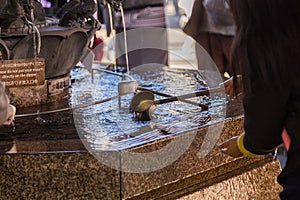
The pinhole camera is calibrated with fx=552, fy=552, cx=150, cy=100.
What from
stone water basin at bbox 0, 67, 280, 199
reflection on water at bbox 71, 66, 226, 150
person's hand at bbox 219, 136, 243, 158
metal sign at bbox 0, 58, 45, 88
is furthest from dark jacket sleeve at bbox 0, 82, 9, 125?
person's hand at bbox 219, 136, 243, 158

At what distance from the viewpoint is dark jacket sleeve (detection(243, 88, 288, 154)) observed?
139 cm

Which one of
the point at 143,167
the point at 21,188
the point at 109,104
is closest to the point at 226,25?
the point at 109,104

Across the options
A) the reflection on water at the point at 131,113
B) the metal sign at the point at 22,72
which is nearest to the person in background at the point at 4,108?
the reflection on water at the point at 131,113

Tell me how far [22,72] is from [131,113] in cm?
50

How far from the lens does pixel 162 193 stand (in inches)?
80.6

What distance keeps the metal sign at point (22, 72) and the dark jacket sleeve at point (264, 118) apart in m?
1.15

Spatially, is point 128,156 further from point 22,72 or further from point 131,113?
point 22,72

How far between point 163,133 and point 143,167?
0.58 feet

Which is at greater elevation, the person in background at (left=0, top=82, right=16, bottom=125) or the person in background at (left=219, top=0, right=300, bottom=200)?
the person in background at (left=219, top=0, right=300, bottom=200)

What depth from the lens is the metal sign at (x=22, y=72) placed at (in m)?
2.31

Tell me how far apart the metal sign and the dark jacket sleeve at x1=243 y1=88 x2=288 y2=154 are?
3.78 ft

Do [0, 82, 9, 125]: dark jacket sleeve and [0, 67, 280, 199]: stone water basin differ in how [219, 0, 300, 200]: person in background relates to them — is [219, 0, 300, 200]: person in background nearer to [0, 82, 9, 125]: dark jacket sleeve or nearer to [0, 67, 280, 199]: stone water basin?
[0, 67, 280, 199]: stone water basin

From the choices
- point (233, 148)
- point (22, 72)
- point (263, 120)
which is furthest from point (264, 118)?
point (22, 72)

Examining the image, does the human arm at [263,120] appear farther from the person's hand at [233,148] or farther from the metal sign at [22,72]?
the metal sign at [22,72]
